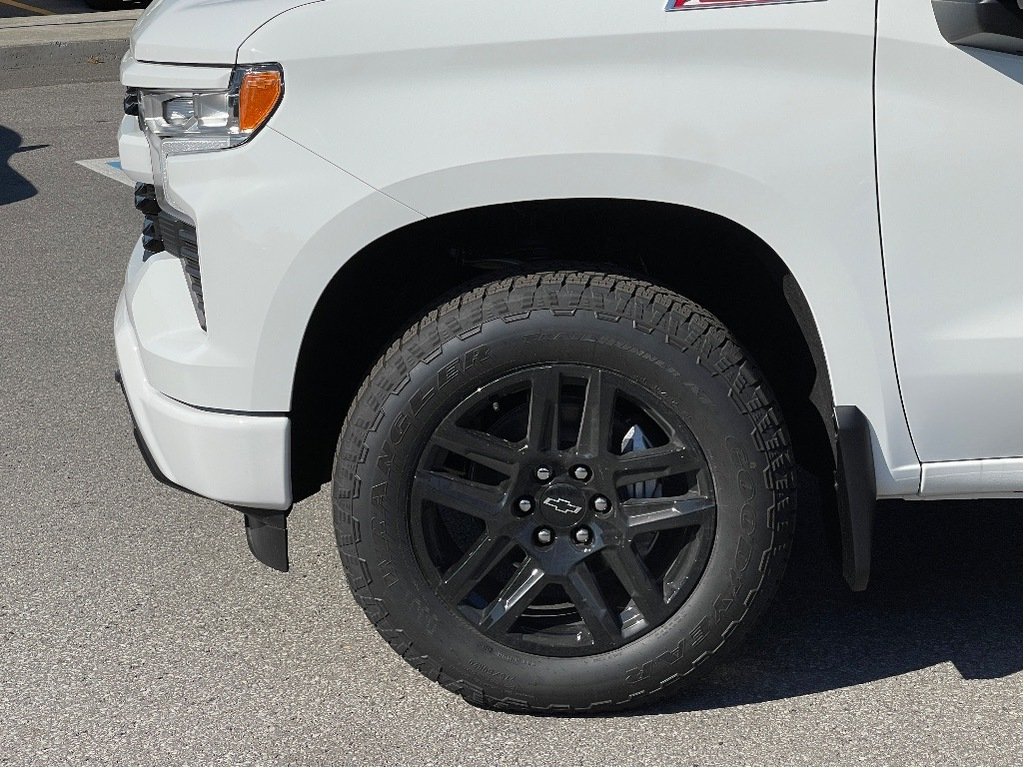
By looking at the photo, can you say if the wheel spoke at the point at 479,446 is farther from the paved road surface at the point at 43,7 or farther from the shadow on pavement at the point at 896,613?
the paved road surface at the point at 43,7

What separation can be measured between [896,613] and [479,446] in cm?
121

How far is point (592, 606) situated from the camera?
2656mm

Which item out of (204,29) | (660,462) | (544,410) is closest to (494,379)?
(544,410)

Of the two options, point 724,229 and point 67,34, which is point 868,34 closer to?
point 724,229

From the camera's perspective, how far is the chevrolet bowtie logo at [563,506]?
2.61 m

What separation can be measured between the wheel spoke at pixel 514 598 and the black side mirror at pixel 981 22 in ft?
4.09

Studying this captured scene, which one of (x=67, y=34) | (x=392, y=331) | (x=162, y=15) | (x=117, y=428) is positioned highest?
(x=162, y=15)

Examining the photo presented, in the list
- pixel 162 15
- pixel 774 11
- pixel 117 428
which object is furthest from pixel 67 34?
pixel 774 11

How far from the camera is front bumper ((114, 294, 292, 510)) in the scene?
2564 mm

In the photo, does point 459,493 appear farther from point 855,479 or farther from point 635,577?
point 855,479

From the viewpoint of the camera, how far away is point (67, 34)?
12.6 metres

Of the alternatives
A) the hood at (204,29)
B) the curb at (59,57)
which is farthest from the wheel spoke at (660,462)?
the curb at (59,57)

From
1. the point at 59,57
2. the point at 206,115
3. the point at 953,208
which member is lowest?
the point at 59,57

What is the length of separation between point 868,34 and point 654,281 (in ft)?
2.02
